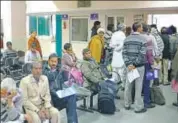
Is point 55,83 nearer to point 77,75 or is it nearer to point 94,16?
point 77,75

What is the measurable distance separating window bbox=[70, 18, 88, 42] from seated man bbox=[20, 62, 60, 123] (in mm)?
7888

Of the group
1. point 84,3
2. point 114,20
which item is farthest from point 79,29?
point 84,3

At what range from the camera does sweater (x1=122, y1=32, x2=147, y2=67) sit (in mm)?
4203

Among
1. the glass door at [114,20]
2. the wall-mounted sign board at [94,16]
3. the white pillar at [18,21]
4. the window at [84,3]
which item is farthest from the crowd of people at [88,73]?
the wall-mounted sign board at [94,16]

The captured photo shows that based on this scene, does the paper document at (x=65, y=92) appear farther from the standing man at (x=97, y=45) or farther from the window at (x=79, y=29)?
the window at (x=79, y=29)

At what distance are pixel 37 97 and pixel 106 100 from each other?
1.52m

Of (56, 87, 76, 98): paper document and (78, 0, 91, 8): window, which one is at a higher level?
(78, 0, 91, 8): window

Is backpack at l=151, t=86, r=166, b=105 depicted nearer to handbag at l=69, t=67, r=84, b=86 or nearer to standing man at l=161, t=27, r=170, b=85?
handbag at l=69, t=67, r=84, b=86

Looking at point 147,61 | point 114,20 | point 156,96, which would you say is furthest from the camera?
point 114,20

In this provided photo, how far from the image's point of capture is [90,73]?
14.0ft

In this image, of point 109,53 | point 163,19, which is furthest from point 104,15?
point 109,53

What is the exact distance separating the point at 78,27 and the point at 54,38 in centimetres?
104

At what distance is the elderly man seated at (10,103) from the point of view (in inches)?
87.0

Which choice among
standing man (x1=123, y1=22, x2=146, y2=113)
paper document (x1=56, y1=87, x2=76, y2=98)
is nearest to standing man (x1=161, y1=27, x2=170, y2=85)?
standing man (x1=123, y1=22, x2=146, y2=113)
